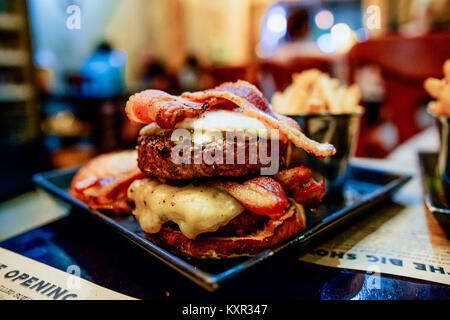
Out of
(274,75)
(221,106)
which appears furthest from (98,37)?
(221,106)

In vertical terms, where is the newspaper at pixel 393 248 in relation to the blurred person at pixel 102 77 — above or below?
below

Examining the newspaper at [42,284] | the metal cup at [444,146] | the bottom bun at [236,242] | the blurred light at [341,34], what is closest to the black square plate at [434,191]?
the metal cup at [444,146]

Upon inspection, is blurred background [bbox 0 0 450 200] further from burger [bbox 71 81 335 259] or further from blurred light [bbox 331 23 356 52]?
burger [bbox 71 81 335 259]

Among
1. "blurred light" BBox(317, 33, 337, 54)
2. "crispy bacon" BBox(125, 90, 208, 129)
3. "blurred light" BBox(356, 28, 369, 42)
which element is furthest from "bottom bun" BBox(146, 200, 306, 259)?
"blurred light" BBox(317, 33, 337, 54)

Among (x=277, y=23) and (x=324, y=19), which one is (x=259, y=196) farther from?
(x=277, y=23)

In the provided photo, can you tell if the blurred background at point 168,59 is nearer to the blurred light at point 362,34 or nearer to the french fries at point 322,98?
the blurred light at point 362,34
